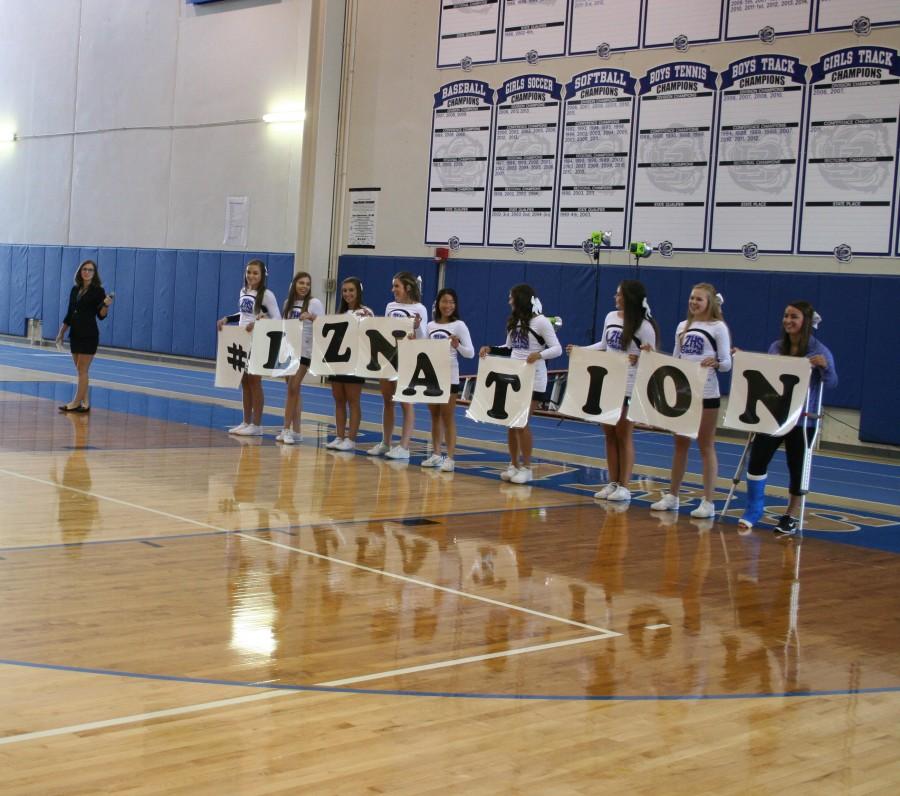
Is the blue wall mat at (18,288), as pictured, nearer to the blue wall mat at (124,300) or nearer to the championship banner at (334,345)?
the blue wall mat at (124,300)

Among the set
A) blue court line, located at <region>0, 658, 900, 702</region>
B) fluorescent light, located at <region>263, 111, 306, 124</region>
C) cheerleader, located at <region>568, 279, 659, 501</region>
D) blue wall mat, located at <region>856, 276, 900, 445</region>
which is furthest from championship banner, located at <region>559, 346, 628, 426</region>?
fluorescent light, located at <region>263, 111, 306, 124</region>

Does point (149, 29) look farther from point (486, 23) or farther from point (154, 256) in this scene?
point (486, 23)

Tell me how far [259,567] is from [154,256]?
18.9 metres

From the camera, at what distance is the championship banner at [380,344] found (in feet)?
39.0

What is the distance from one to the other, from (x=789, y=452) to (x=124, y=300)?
18.9 meters

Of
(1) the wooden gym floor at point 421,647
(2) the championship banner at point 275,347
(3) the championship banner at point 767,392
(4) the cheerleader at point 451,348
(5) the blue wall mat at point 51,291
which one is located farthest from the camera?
(5) the blue wall mat at point 51,291

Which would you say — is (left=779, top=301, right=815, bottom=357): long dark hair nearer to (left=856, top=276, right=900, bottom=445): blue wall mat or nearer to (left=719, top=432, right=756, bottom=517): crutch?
(left=719, top=432, right=756, bottom=517): crutch

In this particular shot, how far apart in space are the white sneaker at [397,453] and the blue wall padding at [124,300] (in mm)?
14652

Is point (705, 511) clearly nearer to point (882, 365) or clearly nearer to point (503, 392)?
point (503, 392)

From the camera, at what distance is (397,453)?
11.9 metres

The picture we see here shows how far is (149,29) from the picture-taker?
24969 millimetres

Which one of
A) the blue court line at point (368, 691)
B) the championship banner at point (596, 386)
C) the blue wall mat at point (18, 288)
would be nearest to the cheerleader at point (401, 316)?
the championship banner at point (596, 386)

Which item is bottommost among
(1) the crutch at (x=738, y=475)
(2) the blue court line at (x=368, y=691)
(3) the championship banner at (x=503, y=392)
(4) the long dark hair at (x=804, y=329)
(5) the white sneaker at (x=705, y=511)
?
(2) the blue court line at (x=368, y=691)

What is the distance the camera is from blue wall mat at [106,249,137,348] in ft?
82.3
